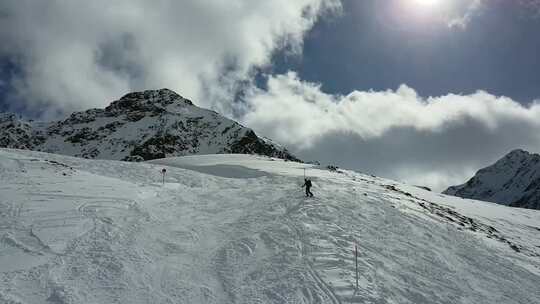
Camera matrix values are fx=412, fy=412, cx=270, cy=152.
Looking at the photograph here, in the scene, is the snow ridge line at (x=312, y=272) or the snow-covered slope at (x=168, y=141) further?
the snow-covered slope at (x=168, y=141)

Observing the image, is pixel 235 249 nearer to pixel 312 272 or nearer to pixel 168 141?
pixel 312 272

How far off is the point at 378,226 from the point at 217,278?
979cm

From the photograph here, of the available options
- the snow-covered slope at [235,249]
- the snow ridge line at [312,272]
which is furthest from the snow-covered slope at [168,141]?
the snow ridge line at [312,272]

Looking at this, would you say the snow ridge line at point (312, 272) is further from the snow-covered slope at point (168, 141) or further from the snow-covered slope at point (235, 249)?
the snow-covered slope at point (168, 141)

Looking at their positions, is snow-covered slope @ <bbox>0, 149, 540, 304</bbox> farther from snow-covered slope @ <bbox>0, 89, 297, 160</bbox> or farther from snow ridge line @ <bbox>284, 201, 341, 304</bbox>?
snow-covered slope @ <bbox>0, 89, 297, 160</bbox>

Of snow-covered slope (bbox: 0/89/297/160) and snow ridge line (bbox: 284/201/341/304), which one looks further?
snow-covered slope (bbox: 0/89/297/160)


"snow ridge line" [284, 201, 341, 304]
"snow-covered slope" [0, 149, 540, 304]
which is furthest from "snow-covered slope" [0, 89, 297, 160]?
"snow ridge line" [284, 201, 341, 304]

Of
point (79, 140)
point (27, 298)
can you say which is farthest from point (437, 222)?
point (79, 140)

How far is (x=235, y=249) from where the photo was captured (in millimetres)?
14500

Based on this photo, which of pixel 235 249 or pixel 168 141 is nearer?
pixel 235 249

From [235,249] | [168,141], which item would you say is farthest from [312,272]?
[168,141]

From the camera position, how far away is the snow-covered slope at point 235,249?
11.0 m

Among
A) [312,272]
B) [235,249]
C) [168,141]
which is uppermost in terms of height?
[168,141]

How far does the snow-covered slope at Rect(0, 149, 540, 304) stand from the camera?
11.0 m
